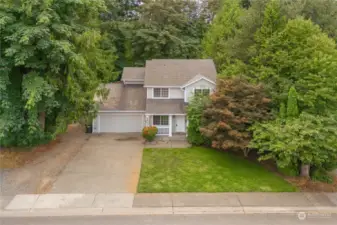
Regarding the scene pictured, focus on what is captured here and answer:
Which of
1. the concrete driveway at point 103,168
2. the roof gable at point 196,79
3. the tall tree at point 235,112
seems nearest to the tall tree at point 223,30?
the roof gable at point 196,79

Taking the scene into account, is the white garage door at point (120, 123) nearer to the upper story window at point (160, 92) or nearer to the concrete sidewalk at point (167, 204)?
the upper story window at point (160, 92)

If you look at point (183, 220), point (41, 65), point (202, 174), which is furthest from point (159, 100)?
point (183, 220)

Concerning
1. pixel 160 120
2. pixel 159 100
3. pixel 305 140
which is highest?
pixel 159 100

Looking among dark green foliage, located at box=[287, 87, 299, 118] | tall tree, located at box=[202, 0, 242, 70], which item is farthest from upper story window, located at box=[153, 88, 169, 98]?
dark green foliage, located at box=[287, 87, 299, 118]

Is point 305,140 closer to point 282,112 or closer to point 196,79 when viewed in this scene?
point 282,112

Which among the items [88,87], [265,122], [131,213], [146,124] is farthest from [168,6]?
[131,213]

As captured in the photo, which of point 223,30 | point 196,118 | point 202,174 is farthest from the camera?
point 223,30
